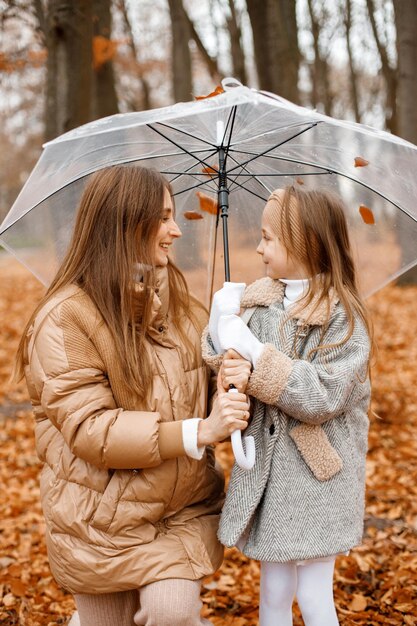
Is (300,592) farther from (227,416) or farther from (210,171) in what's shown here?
(210,171)

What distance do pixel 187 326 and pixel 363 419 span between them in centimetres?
81

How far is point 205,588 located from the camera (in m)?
3.79

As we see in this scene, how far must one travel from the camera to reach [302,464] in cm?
246

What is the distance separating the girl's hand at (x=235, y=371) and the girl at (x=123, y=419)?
66 millimetres

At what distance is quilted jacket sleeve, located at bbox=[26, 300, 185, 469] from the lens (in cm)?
233

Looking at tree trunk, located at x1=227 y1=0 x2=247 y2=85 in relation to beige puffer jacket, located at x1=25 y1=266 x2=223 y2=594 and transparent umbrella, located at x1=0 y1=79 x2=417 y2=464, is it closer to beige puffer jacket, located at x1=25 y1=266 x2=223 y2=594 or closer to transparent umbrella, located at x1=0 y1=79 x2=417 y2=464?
transparent umbrella, located at x1=0 y1=79 x2=417 y2=464

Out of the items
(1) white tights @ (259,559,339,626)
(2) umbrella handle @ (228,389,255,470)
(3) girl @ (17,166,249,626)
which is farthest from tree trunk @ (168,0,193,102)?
(1) white tights @ (259,559,339,626)

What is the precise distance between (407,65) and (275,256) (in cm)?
849

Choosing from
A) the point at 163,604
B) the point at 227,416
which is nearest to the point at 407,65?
the point at 227,416

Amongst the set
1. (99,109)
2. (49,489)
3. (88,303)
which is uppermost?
(99,109)

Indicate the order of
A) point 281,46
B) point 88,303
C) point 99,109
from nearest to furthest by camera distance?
point 88,303
point 281,46
point 99,109

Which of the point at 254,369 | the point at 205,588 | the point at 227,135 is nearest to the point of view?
the point at 254,369

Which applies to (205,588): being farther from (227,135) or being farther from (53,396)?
(227,135)

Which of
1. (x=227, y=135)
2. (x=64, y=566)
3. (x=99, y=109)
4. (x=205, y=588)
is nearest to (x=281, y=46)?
(x=99, y=109)
